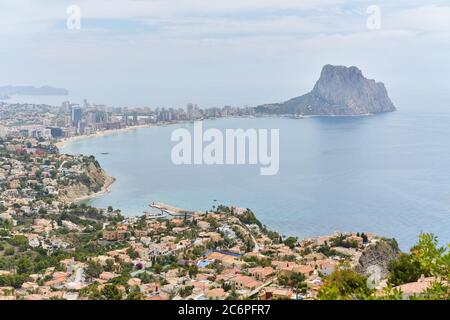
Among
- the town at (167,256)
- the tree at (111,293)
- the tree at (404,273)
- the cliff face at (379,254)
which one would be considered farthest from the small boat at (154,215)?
the tree at (404,273)

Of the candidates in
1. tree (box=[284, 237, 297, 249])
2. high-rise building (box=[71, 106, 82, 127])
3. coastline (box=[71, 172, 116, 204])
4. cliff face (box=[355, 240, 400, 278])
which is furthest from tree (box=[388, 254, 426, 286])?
high-rise building (box=[71, 106, 82, 127])

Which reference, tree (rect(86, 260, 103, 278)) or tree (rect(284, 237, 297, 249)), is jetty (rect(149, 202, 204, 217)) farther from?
tree (rect(86, 260, 103, 278))

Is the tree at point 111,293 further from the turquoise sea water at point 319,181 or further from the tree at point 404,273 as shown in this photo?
the turquoise sea water at point 319,181

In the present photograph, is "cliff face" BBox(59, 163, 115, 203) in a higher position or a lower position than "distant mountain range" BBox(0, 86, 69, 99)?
lower

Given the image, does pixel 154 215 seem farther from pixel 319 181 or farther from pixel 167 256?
pixel 319 181

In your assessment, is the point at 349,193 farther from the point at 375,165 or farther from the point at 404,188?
the point at 375,165
